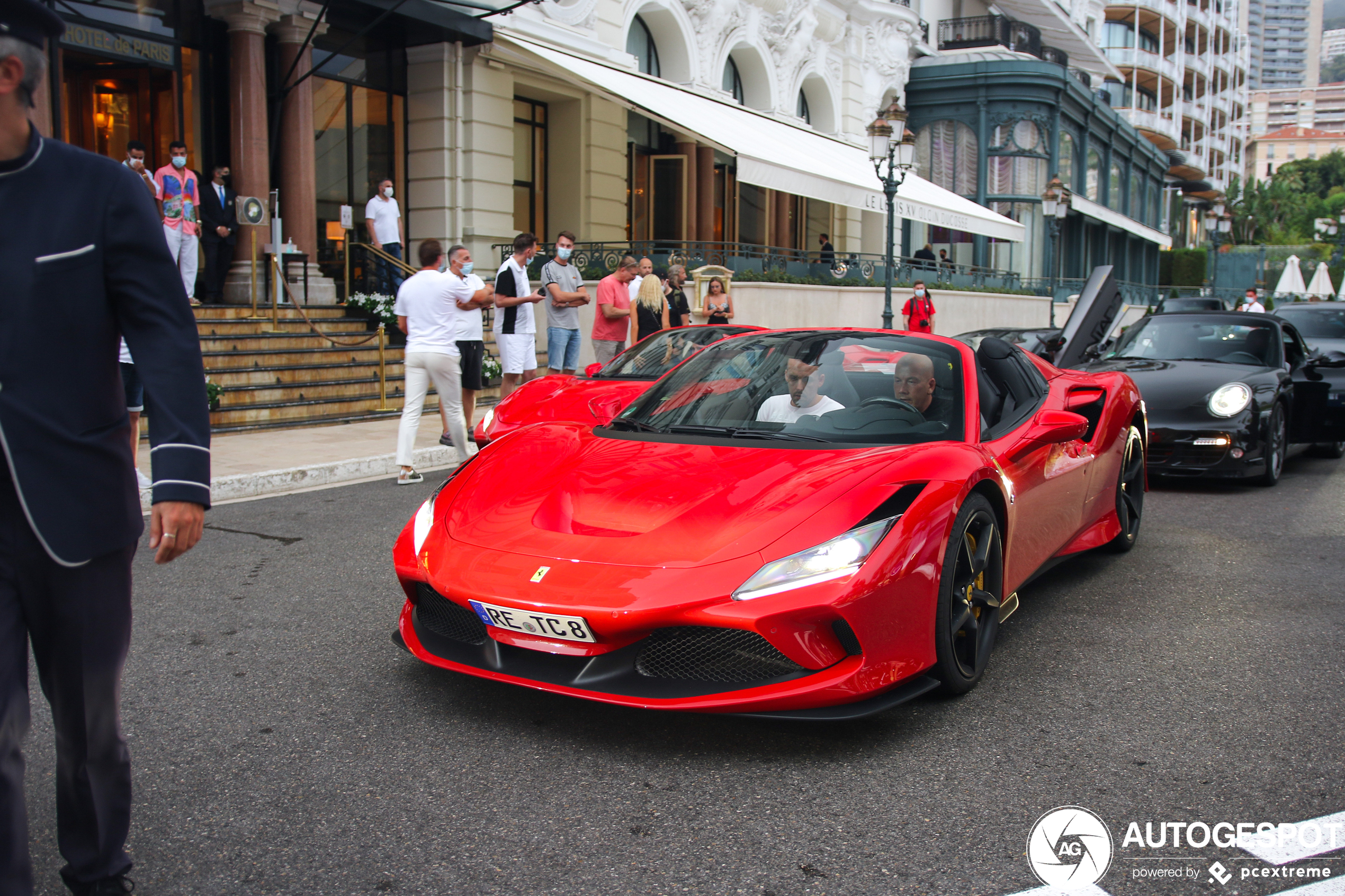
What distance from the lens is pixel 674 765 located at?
10.5 ft

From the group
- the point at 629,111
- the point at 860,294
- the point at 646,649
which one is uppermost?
the point at 629,111

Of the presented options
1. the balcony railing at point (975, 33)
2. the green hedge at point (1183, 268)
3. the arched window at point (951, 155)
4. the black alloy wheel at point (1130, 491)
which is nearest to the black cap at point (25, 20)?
the black alloy wheel at point (1130, 491)

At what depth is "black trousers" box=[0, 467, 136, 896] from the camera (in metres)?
2.07

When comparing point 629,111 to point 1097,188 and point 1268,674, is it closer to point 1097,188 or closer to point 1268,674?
A: point 1268,674

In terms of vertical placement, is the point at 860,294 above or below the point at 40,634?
above

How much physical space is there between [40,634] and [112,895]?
23.8 inches

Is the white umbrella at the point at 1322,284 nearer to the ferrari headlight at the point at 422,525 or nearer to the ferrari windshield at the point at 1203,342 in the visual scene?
the ferrari windshield at the point at 1203,342

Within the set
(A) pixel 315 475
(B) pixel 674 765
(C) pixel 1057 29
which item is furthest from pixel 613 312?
(C) pixel 1057 29

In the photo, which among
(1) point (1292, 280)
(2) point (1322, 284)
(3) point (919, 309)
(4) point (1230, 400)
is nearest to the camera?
(4) point (1230, 400)

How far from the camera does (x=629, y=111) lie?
21156mm

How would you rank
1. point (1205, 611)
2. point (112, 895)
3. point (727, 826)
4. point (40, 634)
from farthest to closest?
point (1205, 611), point (727, 826), point (112, 895), point (40, 634)

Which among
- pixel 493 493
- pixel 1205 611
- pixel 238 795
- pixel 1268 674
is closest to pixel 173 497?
pixel 238 795

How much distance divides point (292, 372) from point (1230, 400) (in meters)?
8.93

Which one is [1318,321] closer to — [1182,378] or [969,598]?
[1182,378]
